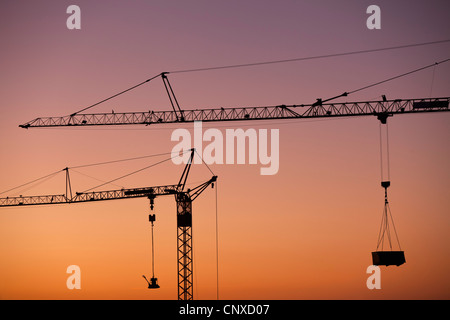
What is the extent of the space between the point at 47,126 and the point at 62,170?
6.26 m
